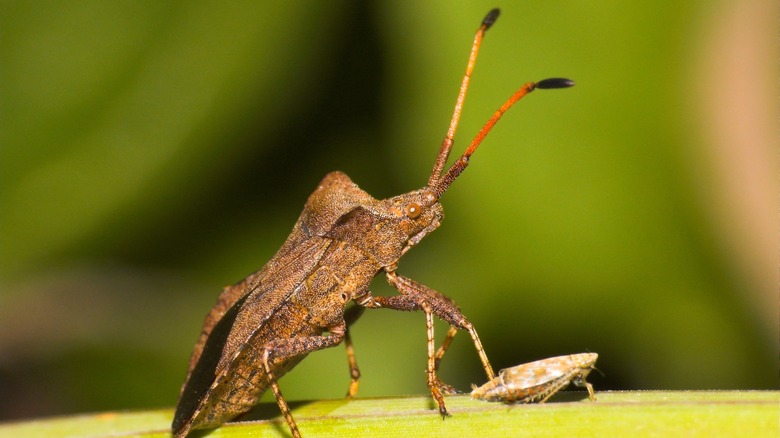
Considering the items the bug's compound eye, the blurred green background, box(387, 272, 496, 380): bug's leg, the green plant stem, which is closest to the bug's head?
the bug's compound eye

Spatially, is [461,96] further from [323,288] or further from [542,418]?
[542,418]

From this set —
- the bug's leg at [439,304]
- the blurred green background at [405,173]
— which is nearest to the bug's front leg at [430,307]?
the bug's leg at [439,304]

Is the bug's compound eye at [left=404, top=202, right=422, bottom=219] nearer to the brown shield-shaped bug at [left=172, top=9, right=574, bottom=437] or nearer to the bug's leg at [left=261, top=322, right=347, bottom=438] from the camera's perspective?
the brown shield-shaped bug at [left=172, top=9, right=574, bottom=437]

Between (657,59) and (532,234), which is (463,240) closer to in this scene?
(532,234)

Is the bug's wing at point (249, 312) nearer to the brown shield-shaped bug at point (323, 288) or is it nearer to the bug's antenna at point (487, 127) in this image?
the brown shield-shaped bug at point (323, 288)

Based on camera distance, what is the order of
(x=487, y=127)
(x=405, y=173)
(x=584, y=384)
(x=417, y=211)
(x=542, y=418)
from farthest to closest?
1. (x=405, y=173)
2. (x=417, y=211)
3. (x=487, y=127)
4. (x=584, y=384)
5. (x=542, y=418)

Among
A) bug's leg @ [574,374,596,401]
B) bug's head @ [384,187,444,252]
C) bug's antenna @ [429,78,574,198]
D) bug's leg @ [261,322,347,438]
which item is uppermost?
bug's antenna @ [429,78,574,198]

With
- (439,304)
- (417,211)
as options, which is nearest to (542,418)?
(439,304)
